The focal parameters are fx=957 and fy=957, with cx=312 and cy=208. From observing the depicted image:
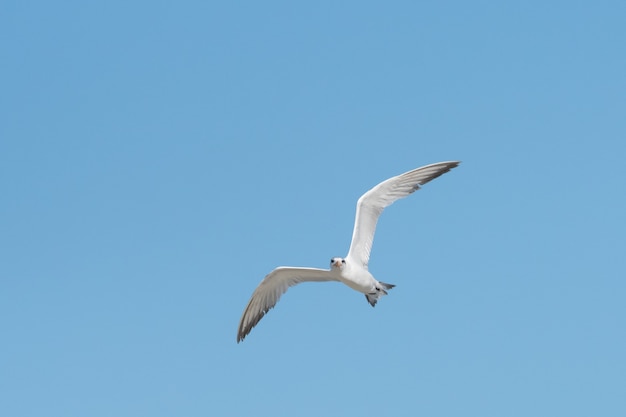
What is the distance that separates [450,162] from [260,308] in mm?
7866

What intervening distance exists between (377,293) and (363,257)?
1.24 meters

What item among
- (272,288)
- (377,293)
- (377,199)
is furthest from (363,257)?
(272,288)

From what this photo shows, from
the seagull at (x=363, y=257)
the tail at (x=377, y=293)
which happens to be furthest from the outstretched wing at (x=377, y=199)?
the tail at (x=377, y=293)

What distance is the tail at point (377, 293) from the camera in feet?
99.0

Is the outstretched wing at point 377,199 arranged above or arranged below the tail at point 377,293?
above

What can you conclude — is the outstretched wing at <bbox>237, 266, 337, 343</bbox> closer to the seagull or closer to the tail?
the seagull

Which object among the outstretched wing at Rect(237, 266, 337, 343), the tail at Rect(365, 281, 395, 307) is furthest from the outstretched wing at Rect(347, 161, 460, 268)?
the outstretched wing at Rect(237, 266, 337, 343)

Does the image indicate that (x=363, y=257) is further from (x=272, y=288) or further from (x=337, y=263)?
(x=272, y=288)

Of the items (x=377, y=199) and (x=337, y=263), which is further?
(x=377, y=199)

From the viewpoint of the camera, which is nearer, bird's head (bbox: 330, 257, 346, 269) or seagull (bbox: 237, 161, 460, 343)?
bird's head (bbox: 330, 257, 346, 269)

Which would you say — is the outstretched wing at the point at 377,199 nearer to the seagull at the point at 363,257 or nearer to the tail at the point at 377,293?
the seagull at the point at 363,257

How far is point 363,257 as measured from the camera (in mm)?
30219

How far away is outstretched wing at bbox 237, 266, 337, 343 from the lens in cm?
3008

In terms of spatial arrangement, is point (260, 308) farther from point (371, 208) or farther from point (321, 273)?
point (371, 208)
